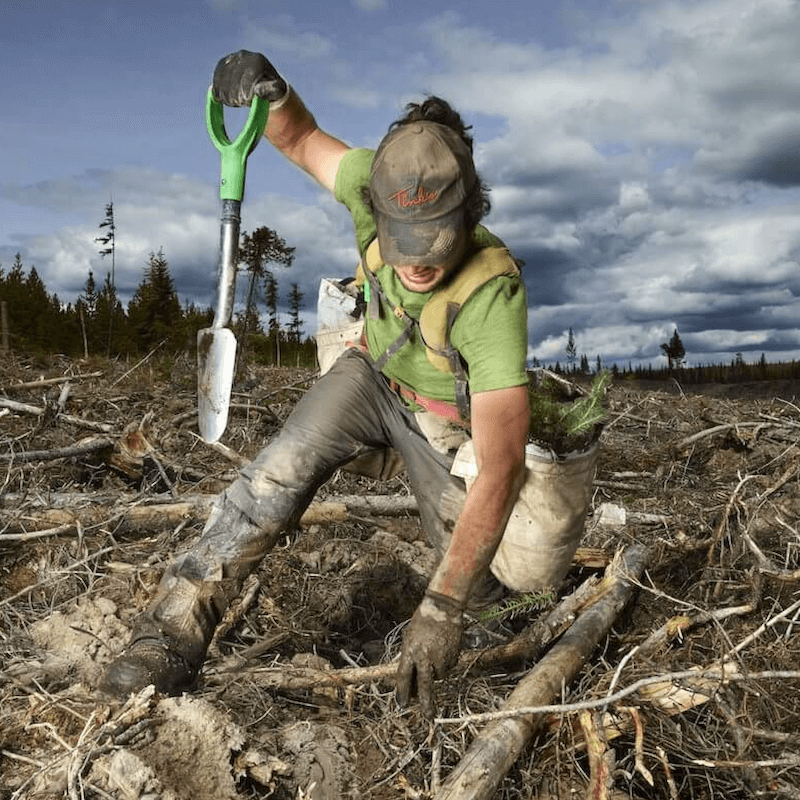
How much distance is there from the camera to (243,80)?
10.2ft

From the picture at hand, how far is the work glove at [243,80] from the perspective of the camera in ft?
10.3

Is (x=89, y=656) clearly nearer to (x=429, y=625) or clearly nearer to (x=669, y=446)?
(x=429, y=625)

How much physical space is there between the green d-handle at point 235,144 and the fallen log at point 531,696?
2.07m

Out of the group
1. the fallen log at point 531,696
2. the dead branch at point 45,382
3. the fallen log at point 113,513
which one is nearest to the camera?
the fallen log at point 531,696

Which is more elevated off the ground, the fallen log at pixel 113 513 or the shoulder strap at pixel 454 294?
the shoulder strap at pixel 454 294

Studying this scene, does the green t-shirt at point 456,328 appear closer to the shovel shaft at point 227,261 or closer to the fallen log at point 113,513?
the shovel shaft at point 227,261

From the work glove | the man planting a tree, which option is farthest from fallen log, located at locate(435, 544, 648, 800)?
the work glove

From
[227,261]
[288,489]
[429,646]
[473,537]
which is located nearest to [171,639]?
[288,489]

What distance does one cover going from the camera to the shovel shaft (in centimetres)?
311

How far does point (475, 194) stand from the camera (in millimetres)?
2840

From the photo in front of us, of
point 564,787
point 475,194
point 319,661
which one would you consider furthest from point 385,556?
point 475,194

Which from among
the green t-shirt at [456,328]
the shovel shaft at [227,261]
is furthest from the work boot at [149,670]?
the green t-shirt at [456,328]

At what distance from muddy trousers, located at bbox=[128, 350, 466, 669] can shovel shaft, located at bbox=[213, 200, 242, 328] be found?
50 cm

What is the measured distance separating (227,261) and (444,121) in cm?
98
